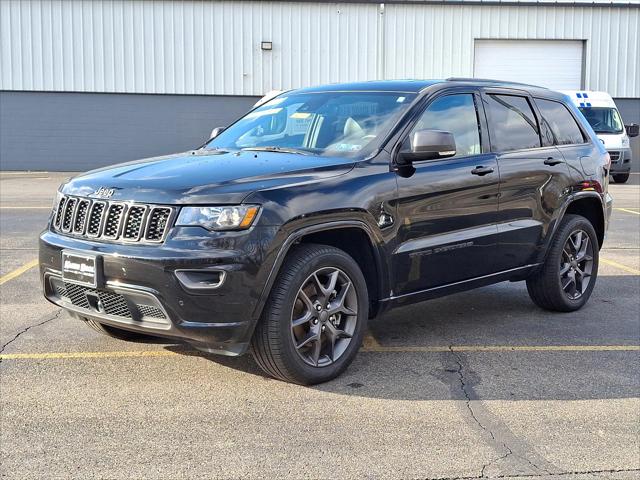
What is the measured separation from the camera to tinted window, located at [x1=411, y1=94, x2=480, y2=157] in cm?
510

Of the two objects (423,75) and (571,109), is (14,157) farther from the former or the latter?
(571,109)

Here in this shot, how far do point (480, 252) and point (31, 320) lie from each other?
351 centimetres

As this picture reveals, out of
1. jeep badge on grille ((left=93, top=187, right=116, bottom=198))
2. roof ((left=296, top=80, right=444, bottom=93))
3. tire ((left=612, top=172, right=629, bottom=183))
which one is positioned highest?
roof ((left=296, top=80, right=444, bottom=93))

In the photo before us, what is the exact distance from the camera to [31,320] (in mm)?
5840

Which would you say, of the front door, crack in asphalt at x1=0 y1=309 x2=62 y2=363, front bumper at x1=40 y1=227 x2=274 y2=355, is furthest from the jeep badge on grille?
the front door

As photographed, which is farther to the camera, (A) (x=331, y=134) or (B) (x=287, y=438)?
(A) (x=331, y=134)

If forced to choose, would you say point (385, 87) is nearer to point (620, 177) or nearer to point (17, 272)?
point (17, 272)

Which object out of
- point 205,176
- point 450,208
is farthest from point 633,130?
point 205,176

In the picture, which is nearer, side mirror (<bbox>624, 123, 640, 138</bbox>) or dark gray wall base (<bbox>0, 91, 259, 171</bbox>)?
side mirror (<bbox>624, 123, 640, 138</bbox>)

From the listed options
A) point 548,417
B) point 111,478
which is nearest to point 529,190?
point 548,417

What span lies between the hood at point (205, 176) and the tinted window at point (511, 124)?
61.3 inches

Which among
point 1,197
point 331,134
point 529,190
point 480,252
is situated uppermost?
point 331,134

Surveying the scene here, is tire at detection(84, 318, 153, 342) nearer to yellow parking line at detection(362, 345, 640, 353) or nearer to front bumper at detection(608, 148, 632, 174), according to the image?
yellow parking line at detection(362, 345, 640, 353)

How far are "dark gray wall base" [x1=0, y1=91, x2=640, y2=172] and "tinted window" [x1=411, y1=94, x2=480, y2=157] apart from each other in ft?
70.3
